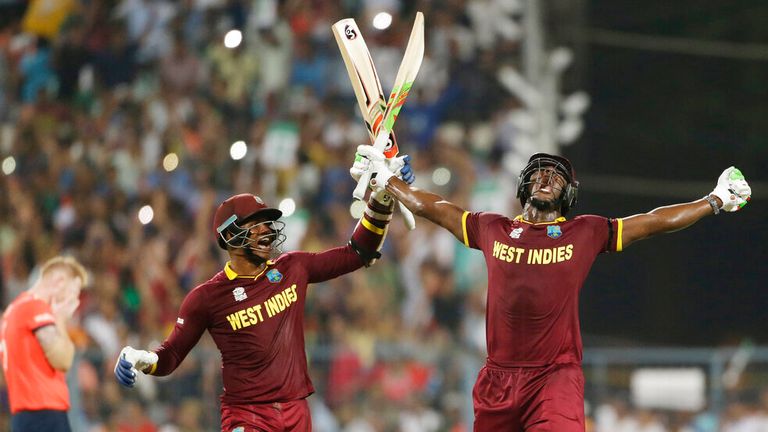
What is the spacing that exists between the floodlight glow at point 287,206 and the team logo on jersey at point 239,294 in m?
7.68

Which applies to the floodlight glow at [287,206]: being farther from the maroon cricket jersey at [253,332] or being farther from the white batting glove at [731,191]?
the white batting glove at [731,191]

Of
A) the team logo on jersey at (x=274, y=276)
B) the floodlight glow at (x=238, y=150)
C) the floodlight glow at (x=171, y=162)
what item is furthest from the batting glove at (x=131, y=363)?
the floodlight glow at (x=171, y=162)

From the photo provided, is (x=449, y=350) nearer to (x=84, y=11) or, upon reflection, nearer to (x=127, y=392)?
(x=127, y=392)

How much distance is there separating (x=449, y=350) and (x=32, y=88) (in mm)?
6853

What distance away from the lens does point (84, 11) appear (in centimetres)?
1759

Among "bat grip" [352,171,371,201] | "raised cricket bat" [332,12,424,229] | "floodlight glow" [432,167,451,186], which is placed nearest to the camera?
"bat grip" [352,171,371,201]

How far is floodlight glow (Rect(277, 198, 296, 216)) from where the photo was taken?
15.6 m

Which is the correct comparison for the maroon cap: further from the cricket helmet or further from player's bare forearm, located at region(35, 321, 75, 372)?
player's bare forearm, located at region(35, 321, 75, 372)

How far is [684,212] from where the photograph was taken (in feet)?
A: 24.5

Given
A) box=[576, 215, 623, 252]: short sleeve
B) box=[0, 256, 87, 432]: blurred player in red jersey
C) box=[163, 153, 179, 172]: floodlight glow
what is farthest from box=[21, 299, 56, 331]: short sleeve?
box=[163, 153, 179, 172]: floodlight glow

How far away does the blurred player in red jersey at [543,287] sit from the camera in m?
7.28

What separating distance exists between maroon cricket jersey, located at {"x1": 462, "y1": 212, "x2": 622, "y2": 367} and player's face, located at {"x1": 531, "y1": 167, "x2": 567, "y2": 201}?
0.16 m

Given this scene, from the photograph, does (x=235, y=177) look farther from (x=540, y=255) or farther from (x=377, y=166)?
(x=540, y=255)

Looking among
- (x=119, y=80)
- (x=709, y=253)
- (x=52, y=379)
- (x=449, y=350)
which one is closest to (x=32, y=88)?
(x=119, y=80)
